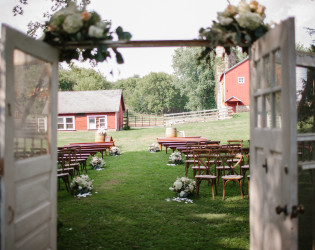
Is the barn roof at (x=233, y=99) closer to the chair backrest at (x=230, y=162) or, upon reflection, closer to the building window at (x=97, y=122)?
the building window at (x=97, y=122)

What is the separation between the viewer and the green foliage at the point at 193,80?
5519cm

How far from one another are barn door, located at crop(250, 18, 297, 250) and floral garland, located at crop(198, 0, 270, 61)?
0.50 feet

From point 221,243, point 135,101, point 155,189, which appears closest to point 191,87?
point 135,101

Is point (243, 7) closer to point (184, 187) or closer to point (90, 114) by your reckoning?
point (184, 187)

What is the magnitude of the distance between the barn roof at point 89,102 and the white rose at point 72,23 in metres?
32.9

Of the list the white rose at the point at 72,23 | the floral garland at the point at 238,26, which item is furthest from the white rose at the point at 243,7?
the white rose at the point at 72,23

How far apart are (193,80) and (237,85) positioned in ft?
61.5

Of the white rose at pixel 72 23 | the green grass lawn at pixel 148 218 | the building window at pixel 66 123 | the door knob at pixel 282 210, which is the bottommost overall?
the green grass lawn at pixel 148 218

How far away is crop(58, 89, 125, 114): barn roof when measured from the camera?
36594 mm

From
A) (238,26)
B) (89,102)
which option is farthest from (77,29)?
(89,102)

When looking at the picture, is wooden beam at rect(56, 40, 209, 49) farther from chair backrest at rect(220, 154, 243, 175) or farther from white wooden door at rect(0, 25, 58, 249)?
chair backrest at rect(220, 154, 243, 175)

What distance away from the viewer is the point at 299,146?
4336 mm

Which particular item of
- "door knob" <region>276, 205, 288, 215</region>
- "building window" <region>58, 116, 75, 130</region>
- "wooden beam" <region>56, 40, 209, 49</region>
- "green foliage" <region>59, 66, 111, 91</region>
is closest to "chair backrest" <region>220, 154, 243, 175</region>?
"wooden beam" <region>56, 40, 209, 49</region>

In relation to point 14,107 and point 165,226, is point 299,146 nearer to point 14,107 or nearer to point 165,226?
point 165,226
